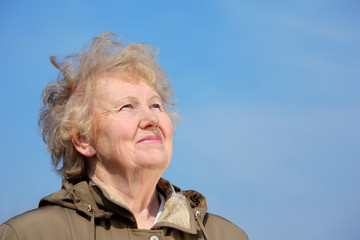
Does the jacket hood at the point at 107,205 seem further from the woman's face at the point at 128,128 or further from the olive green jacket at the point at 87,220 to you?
the woman's face at the point at 128,128

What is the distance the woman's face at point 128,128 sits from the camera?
10.8ft

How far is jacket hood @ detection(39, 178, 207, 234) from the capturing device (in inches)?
125

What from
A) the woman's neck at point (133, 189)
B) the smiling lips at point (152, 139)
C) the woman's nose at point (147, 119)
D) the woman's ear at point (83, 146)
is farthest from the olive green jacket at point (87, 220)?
the woman's nose at point (147, 119)

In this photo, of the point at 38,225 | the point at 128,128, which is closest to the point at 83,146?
the point at 128,128

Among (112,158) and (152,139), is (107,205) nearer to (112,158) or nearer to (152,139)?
(112,158)

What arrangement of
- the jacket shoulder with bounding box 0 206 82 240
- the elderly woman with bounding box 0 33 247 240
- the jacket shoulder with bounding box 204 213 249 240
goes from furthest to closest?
1. the jacket shoulder with bounding box 204 213 249 240
2. the elderly woman with bounding box 0 33 247 240
3. the jacket shoulder with bounding box 0 206 82 240

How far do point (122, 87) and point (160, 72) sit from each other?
54 centimetres

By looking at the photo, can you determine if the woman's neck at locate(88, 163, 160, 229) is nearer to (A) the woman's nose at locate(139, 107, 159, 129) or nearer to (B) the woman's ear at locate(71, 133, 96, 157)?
(B) the woman's ear at locate(71, 133, 96, 157)

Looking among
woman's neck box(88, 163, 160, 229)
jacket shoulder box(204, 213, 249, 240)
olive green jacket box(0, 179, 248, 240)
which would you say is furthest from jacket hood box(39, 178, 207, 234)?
jacket shoulder box(204, 213, 249, 240)

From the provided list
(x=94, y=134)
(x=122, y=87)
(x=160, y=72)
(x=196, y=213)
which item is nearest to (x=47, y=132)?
(x=94, y=134)

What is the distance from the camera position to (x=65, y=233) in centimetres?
311

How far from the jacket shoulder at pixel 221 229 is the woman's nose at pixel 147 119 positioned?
101cm

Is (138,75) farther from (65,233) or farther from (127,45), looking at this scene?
(65,233)

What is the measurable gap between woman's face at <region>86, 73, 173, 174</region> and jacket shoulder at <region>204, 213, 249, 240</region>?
2.50ft
